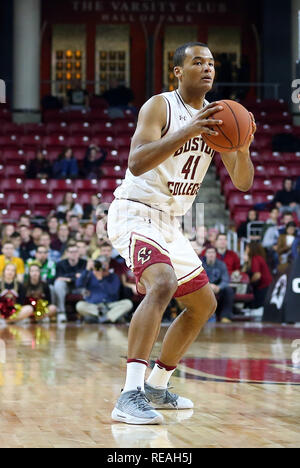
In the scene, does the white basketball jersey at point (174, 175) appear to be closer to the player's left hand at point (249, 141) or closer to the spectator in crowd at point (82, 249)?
the player's left hand at point (249, 141)

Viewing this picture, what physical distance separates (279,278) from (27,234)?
3828 mm

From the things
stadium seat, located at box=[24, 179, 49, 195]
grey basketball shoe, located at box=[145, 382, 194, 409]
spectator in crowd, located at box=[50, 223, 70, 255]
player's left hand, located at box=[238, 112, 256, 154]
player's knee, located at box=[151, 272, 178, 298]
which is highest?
player's left hand, located at box=[238, 112, 256, 154]

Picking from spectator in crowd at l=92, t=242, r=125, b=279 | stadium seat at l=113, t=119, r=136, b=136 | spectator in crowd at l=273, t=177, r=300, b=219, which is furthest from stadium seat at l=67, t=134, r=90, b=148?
spectator in crowd at l=92, t=242, r=125, b=279

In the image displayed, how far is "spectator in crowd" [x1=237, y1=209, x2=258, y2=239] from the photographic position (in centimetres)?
1452

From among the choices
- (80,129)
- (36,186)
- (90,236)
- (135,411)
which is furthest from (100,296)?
(135,411)

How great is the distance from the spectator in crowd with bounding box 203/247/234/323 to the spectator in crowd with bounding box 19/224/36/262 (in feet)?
8.59

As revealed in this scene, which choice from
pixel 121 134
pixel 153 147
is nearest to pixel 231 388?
pixel 153 147

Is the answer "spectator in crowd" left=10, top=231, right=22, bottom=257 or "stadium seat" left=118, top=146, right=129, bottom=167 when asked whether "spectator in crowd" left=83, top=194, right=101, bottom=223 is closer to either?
"spectator in crowd" left=10, top=231, right=22, bottom=257

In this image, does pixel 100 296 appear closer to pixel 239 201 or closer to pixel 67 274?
pixel 67 274

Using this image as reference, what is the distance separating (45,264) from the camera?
42.0 ft

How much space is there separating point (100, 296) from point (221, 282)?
1.64m

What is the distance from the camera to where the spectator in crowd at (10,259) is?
12617mm

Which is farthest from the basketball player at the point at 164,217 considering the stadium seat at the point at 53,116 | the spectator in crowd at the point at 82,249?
the stadium seat at the point at 53,116

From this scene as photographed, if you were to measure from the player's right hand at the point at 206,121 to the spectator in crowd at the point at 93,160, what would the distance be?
1237 cm
